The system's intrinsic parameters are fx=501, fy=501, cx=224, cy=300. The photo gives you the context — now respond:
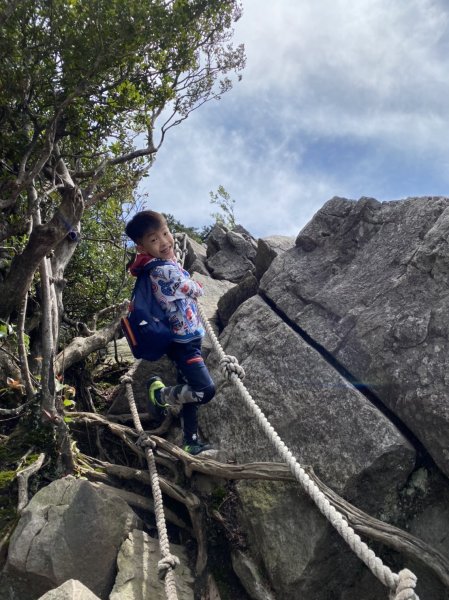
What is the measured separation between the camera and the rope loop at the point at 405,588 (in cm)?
232

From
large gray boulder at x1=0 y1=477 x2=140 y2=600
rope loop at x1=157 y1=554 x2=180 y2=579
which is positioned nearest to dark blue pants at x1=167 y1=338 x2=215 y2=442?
large gray boulder at x1=0 y1=477 x2=140 y2=600

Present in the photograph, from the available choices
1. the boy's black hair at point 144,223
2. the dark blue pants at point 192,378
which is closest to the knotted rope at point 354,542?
the dark blue pants at point 192,378

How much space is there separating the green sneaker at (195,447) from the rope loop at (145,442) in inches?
12.3

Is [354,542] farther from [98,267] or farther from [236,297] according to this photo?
[98,267]

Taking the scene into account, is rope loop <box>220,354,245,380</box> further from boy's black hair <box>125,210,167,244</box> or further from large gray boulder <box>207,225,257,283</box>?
large gray boulder <box>207,225,257,283</box>

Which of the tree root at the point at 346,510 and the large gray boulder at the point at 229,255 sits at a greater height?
the large gray boulder at the point at 229,255

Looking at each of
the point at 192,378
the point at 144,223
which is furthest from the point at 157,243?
the point at 192,378

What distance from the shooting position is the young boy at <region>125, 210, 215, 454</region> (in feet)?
16.1

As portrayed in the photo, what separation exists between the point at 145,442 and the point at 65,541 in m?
1.26

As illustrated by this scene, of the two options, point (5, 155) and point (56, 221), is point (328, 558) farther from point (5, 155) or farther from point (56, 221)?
point (5, 155)

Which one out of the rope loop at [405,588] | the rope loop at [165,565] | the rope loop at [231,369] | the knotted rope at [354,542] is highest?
the rope loop at [231,369]

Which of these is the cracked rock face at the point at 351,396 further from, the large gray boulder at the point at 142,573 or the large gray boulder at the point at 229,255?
the large gray boulder at the point at 229,255

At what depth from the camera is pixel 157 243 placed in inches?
201

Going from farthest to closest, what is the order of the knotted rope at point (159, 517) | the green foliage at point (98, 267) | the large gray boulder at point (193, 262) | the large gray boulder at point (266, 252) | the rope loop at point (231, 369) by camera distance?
1. the large gray boulder at point (193, 262)
2. the green foliage at point (98, 267)
3. the large gray boulder at point (266, 252)
4. the rope loop at point (231, 369)
5. the knotted rope at point (159, 517)
